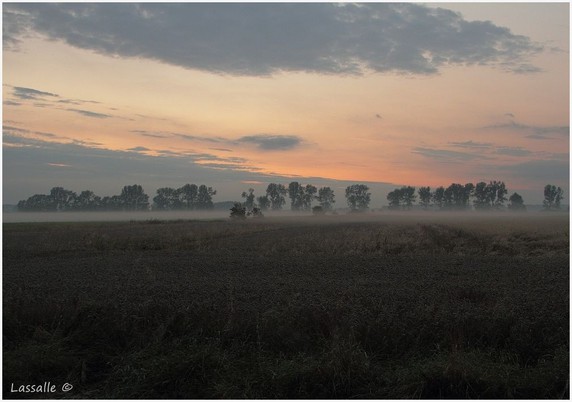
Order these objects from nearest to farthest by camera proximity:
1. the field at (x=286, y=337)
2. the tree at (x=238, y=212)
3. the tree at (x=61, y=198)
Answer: the field at (x=286, y=337) < the tree at (x=238, y=212) < the tree at (x=61, y=198)

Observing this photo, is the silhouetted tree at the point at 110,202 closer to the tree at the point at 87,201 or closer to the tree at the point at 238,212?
the tree at the point at 87,201

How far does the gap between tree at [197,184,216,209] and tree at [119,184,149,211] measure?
843 inches

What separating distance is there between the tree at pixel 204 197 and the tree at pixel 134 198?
21.4m

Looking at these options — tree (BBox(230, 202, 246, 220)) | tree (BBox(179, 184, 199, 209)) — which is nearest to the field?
tree (BBox(230, 202, 246, 220))

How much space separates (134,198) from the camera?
190m

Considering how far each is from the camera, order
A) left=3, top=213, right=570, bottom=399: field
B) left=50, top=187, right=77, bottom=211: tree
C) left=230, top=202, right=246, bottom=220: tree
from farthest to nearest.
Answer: left=50, top=187, right=77, bottom=211: tree → left=230, top=202, right=246, bottom=220: tree → left=3, top=213, right=570, bottom=399: field

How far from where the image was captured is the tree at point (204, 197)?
191 metres

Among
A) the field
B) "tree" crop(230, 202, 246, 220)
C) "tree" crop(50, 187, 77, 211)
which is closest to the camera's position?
the field

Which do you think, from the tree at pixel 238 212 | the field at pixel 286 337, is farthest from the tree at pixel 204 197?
the field at pixel 286 337

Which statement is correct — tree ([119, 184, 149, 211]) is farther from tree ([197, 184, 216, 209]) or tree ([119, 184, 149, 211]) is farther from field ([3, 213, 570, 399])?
field ([3, 213, 570, 399])

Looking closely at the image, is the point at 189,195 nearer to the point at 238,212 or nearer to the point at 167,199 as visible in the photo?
the point at 167,199

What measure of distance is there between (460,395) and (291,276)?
9.50 metres

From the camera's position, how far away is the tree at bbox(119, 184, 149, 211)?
189750 mm

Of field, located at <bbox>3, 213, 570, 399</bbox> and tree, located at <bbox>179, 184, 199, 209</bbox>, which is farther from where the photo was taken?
tree, located at <bbox>179, 184, 199, 209</bbox>
